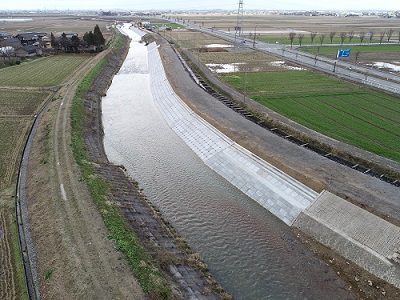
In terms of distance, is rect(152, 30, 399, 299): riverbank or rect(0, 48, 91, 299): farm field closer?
rect(0, 48, 91, 299): farm field

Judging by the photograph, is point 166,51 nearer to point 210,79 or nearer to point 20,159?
point 210,79

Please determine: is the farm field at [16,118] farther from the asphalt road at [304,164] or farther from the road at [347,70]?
the road at [347,70]

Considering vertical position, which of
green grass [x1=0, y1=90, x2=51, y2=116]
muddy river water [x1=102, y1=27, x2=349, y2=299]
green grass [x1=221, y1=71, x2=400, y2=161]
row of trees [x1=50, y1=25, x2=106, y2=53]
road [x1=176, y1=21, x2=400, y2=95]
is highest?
row of trees [x1=50, y1=25, x2=106, y2=53]

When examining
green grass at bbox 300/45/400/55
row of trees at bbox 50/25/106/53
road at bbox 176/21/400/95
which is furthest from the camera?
green grass at bbox 300/45/400/55

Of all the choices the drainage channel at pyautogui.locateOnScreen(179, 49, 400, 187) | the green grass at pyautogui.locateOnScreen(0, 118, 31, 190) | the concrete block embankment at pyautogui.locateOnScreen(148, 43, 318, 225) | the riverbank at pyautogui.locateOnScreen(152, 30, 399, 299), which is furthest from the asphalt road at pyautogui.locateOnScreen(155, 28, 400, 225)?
the green grass at pyautogui.locateOnScreen(0, 118, 31, 190)

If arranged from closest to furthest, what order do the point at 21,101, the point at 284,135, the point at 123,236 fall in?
the point at 123,236 < the point at 284,135 < the point at 21,101

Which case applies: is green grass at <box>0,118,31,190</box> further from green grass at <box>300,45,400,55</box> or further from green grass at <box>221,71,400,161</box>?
green grass at <box>300,45,400,55</box>

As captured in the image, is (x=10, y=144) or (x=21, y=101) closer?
(x=10, y=144)

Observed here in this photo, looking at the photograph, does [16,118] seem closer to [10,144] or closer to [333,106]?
[10,144]

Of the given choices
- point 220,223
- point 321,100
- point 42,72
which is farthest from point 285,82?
point 42,72
